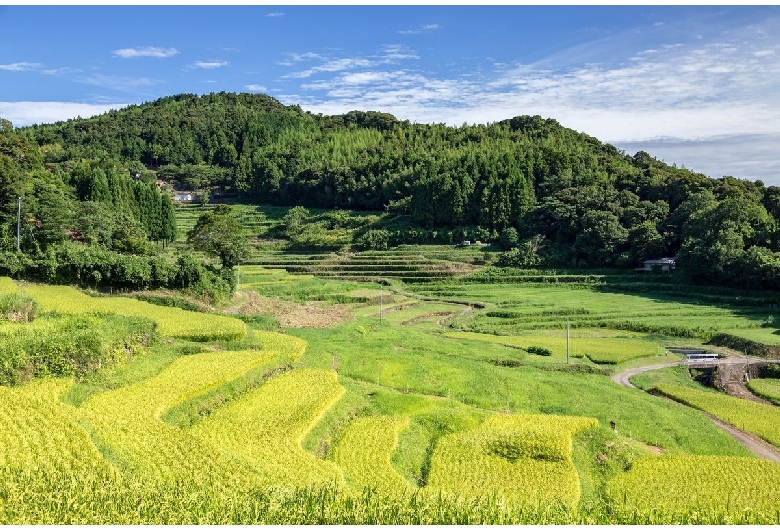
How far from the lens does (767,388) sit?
3341 centimetres

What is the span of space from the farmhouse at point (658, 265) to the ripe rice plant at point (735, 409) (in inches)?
1402

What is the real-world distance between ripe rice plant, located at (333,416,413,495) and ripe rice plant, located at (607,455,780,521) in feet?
21.9

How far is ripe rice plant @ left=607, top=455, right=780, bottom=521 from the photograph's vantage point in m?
17.8

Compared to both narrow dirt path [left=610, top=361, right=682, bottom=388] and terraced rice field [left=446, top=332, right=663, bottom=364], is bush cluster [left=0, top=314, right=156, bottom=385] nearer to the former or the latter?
terraced rice field [left=446, top=332, right=663, bottom=364]

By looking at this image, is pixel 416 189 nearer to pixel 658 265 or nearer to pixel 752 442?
pixel 658 265

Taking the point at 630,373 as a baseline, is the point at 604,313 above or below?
above

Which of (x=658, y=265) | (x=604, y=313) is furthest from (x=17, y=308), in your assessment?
(x=658, y=265)

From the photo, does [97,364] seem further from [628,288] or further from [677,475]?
[628,288]

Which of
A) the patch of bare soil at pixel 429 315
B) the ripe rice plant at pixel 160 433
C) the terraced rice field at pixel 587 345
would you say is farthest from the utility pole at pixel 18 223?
the terraced rice field at pixel 587 345

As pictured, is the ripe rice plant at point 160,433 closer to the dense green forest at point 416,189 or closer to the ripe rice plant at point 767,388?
the dense green forest at point 416,189

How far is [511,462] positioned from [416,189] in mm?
70568

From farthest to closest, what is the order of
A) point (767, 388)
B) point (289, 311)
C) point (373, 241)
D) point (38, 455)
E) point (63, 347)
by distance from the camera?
point (373, 241) → point (289, 311) → point (767, 388) → point (63, 347) → point (38, 455)

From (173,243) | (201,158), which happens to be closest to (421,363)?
(173,243)

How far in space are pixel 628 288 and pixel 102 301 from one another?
1935 inches
